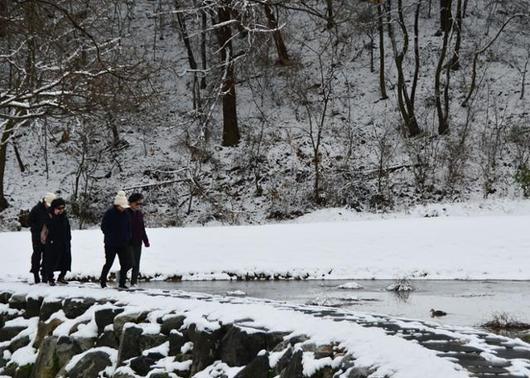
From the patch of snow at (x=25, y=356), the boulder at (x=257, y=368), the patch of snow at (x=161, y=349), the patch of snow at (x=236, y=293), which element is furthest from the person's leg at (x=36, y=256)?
the boulder at (x=257, y=368)

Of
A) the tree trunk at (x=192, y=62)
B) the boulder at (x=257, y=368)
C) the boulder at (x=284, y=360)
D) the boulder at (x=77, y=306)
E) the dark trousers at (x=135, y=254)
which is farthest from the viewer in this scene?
the tree trunk at (x=192, y=62)

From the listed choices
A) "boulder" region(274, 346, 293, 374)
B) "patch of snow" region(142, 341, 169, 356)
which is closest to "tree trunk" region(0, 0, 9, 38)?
"patch of snow" region(142, 341, 169, 356)

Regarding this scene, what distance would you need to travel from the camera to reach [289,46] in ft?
126

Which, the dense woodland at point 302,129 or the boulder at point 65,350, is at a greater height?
the dense woodland at point 302,129

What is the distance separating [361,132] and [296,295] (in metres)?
17.8

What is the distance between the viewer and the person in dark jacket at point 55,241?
A: 1374 cm

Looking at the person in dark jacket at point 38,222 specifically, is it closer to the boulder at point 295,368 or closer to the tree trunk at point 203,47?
the boulder at point 295,368

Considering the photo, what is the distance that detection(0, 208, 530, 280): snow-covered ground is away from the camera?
18.2m

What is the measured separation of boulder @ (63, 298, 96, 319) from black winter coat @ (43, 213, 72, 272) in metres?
2.48

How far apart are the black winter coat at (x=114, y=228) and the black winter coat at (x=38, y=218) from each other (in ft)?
4.84

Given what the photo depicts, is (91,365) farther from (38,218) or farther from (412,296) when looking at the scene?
(412,296)

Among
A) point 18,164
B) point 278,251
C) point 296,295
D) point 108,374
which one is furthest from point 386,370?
point 18,164

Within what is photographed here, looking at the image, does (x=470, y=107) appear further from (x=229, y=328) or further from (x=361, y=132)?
(x=229, y=328)

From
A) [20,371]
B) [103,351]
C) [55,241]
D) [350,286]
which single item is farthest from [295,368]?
[350,286]
